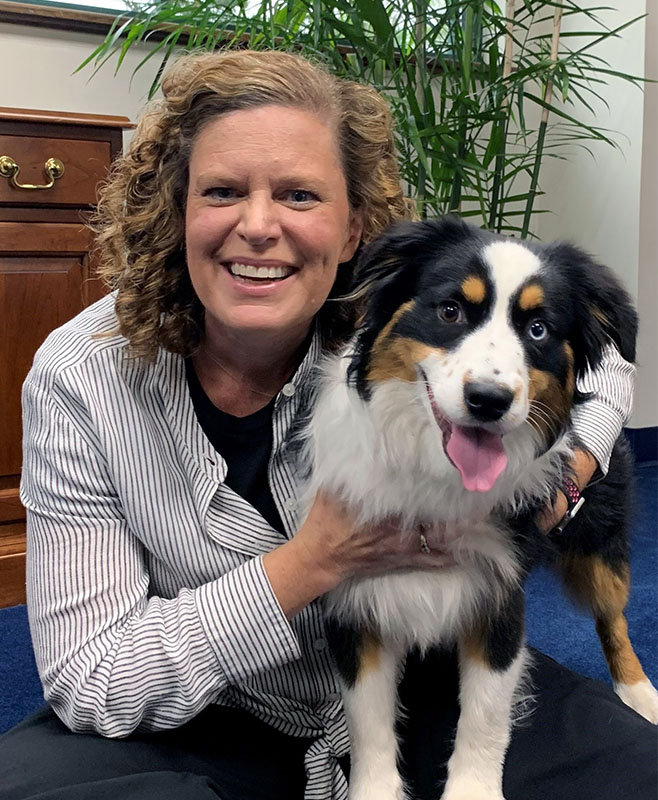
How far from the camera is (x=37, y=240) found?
2197 millimetres

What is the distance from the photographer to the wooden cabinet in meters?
2.13

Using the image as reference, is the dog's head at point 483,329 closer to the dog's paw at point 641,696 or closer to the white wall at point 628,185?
the dog's paw at point 641,696

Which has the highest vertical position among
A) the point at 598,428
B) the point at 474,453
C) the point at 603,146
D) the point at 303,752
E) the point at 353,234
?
the point at 603,146

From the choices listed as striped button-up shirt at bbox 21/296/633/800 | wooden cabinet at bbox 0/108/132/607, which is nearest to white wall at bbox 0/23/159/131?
wooden cabinet at bbox 0/108/132/607

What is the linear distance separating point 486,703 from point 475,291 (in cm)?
64

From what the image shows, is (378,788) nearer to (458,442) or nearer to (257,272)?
(458,442)

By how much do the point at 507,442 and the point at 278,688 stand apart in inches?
21.3

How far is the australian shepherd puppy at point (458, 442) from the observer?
1.09m

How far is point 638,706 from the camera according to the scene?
181 centimetres

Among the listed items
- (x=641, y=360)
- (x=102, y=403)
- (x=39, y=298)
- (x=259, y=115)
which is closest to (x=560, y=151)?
(x=641, y=360)

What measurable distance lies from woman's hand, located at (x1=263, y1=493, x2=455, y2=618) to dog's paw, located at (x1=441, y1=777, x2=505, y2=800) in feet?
1.11

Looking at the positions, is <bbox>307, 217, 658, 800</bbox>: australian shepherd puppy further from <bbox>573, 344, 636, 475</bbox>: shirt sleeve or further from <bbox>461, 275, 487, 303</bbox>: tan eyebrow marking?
<bbox>573, 344, 636, 475</bbox>: shirt sleeve

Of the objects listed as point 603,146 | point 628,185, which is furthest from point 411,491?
point 603,146

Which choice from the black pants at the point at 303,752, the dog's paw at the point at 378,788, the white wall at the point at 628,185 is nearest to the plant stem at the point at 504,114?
the white wall at the point at 628,185
